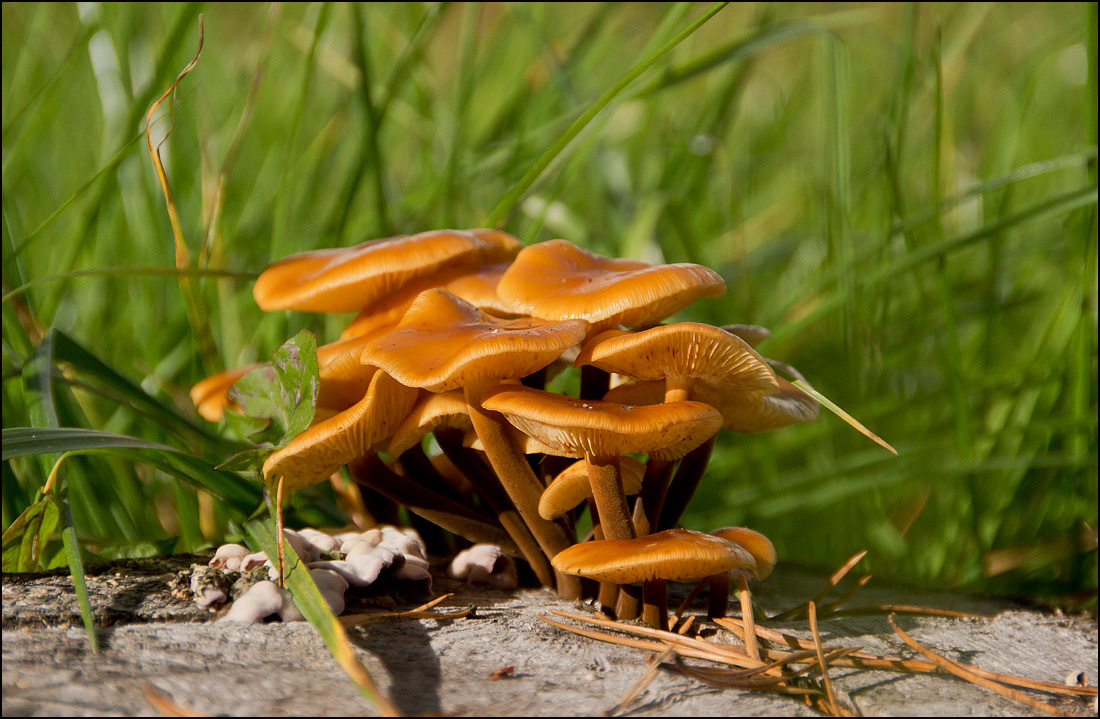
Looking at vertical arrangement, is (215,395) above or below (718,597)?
above

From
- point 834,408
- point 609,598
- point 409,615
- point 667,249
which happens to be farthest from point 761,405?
point 667,249

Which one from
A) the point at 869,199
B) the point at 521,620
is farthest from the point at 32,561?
the point at 869,199

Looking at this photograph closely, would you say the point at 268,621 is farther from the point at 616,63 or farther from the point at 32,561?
the point at 616,63

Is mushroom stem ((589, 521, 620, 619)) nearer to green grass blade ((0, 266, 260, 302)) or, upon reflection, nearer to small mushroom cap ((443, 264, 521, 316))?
small mushroom cap ((443, 264, 521, 316))

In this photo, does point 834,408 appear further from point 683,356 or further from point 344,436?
point 344,436

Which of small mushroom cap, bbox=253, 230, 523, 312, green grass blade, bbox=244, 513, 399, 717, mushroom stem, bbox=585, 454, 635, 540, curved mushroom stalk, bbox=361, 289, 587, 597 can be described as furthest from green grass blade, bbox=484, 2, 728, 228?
green grass blade, bbox=244, 513, 399, 717

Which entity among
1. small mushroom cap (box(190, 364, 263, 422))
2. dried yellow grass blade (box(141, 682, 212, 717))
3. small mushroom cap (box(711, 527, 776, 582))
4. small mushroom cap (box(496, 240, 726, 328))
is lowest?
small mushroom cap (box(711, 527, 776, 582))

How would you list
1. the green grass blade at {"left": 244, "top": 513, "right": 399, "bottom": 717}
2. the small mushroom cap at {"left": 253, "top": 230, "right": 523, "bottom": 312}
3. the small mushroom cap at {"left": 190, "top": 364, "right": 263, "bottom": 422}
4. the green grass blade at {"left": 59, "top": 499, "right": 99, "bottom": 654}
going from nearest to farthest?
the green grass blade at {"left": 244, "top": 513, "right": 399, "bottom": 717} < the green grass blade at {"left": 59, "top": 499, "right": 99, "bottom": 654} < the small mushroom cap at {"left": 253, "top": 230, "right": 523, "bottom": 312} < the small mushroom cap at {"left": 190, "top": 364, "right": 263, "bottom": 422}
